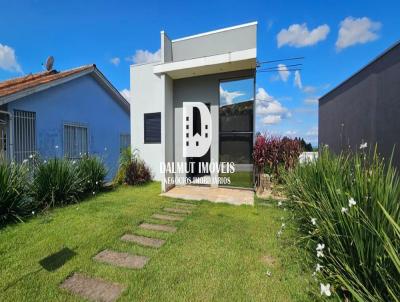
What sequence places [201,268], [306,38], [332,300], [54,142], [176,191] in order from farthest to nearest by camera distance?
[306,38] → [54,142] → [176,191] → [201,268] → [332,300]

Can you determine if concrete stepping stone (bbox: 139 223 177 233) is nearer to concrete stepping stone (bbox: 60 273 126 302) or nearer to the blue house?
concrete stepping stone (bbox: 60 273 126 302)

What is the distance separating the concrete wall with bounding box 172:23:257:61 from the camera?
7.63 m

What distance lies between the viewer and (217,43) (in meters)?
8.11

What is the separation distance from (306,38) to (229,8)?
26.6ft

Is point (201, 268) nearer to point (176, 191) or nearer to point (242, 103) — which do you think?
point (176, 191)

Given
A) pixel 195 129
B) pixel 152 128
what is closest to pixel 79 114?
pixel 152 128

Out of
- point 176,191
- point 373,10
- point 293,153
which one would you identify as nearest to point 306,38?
point 373,10

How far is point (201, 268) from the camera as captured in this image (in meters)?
3.14

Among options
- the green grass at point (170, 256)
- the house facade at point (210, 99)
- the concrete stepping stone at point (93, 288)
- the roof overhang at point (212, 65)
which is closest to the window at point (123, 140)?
the house facade at point (210, 99)

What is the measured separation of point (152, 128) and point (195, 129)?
7.62 feet

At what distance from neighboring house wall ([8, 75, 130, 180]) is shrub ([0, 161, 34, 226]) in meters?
4.10

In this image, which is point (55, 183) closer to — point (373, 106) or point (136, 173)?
point (136, 173)

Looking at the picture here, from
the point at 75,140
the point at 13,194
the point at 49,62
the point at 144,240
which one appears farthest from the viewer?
the point at 49,62

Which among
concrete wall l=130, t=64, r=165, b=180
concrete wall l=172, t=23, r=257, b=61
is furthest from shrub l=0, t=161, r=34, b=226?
concrete wall l=172, t=23, r=257, b=61
